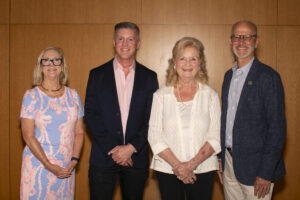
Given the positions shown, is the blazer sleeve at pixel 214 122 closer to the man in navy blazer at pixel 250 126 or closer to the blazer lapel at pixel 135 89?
the man in navy blazer at pixel 250 126

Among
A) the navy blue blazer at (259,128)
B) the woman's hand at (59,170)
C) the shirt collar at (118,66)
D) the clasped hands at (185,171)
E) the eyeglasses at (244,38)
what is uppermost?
the eyeglasses at (244,38)

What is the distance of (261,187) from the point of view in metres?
2.12

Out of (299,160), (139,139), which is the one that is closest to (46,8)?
(139,139)

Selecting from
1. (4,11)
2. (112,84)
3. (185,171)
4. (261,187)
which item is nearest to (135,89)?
(112,84)

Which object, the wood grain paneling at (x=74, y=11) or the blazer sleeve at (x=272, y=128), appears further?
the wood grain paneling at (x=74, y=11)

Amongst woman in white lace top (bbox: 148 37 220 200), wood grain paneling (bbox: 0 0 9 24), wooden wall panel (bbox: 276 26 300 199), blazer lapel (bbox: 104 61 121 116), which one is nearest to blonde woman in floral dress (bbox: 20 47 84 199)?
blazer lapel (bbox: 104 61 121 116)

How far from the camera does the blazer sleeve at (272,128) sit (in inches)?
81.4

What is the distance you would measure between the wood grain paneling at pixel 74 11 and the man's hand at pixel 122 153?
2.12 m

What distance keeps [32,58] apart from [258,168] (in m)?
3.36

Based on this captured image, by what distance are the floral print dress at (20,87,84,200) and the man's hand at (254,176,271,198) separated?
1.62 meters

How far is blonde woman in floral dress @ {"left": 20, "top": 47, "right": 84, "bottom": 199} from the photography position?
93.1 inches

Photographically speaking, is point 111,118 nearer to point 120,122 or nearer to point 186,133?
point 120,122

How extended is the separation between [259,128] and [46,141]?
1.78m

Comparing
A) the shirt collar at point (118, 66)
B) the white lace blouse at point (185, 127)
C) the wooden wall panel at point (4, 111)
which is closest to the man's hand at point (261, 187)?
the white lace blouse at point (185, 127)
